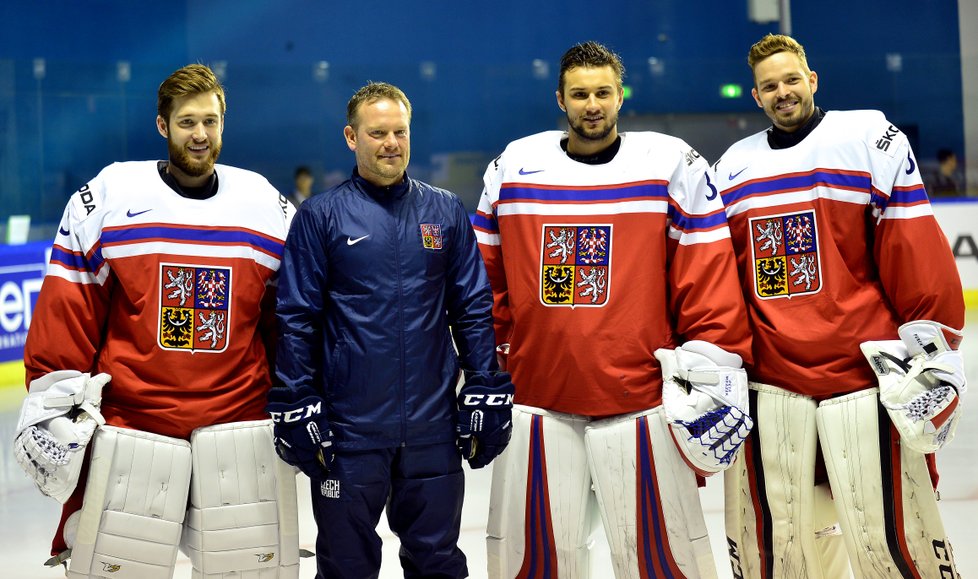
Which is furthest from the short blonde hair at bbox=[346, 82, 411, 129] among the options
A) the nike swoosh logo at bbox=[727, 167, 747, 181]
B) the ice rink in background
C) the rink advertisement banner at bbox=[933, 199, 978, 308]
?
the rink advertisement banner at bbox=[933, 199, 978, 308]

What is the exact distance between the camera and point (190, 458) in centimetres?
293

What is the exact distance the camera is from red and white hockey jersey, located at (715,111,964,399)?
10.1 feet

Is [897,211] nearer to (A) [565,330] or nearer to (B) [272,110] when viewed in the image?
(A) [565,330]

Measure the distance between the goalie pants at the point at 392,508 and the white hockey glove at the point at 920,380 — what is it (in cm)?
113

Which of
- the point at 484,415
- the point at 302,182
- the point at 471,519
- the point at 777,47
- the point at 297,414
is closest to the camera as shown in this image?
the point at 297,414

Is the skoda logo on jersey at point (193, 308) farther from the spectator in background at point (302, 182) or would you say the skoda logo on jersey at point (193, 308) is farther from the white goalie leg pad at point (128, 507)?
the spectator in background at point (302, 182)

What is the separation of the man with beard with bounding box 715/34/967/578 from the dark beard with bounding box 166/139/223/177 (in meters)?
1.41

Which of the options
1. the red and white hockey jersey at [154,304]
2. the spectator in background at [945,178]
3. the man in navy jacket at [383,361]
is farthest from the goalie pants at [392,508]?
the spectator in background at [945,178]

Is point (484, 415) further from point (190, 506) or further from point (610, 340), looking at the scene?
point (190, 506)

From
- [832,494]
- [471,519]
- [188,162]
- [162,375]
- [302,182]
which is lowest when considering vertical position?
[471,519]

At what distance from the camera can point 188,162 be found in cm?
297

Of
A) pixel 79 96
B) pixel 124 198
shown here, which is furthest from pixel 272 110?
pixel 124 198

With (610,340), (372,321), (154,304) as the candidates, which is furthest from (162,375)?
(610,340)

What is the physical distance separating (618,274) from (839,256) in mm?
610
